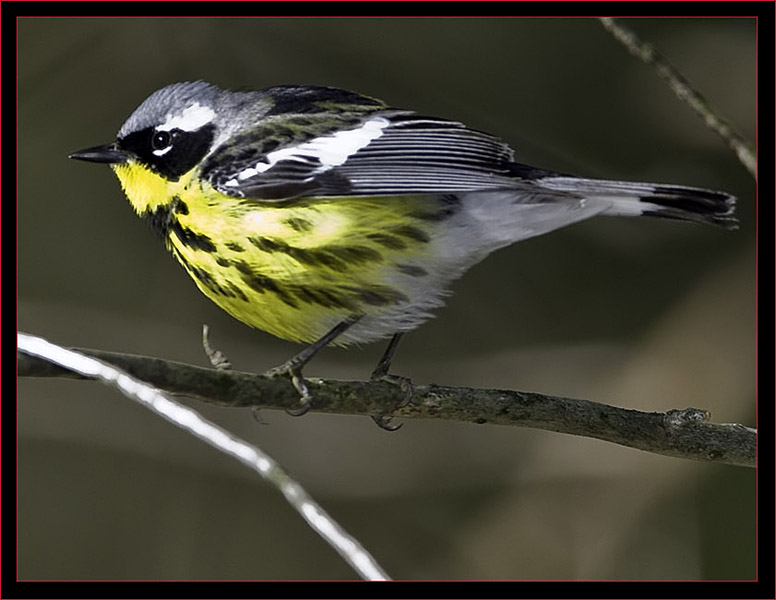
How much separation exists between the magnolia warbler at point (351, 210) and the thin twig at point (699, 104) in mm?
307

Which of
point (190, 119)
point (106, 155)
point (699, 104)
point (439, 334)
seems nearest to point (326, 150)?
point (190, 119)

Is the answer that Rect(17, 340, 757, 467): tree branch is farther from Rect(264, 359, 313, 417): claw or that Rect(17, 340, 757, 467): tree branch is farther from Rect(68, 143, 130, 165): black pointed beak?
Rect(68, 143, 130, 165): black pointed beak

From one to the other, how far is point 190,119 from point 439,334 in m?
2.27

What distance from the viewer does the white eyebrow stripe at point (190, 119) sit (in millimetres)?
3656

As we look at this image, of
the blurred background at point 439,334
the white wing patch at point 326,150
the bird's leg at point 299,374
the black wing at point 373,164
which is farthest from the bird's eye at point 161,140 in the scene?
the blurred background at point 439,334

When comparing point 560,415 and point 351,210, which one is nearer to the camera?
→ point 560,415

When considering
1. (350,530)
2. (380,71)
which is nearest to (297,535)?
(350,530)

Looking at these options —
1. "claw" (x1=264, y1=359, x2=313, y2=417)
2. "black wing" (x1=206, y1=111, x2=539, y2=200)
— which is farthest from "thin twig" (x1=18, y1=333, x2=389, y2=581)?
"black wing" (x1=206, y1=111, x2=539, y2=200)

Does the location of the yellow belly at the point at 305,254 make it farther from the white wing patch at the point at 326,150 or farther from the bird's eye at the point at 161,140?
the bird's eye at the point at 161,140

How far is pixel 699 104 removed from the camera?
2.99 metres

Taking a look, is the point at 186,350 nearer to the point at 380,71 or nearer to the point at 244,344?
the point at 244,344

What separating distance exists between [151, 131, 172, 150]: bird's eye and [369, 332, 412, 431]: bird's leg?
3.41ft

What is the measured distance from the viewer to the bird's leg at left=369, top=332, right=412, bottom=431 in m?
2.97

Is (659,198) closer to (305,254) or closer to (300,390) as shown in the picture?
(305,254)
